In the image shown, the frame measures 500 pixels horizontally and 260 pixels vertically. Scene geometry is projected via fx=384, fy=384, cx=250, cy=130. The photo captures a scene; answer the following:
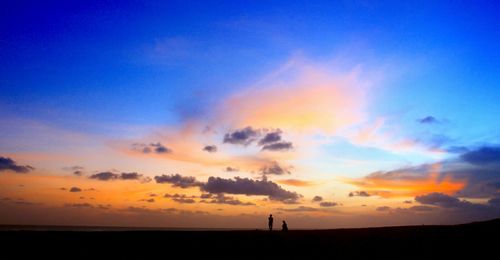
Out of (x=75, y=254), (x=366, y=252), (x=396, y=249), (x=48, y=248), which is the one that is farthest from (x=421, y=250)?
(x=48, y=248)

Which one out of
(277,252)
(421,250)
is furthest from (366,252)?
(277,252)

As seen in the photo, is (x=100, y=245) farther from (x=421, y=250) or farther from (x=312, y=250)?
(x=421, y=250)

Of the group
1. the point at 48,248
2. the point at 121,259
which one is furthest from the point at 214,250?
the point at 48,248

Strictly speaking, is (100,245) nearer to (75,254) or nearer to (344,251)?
(75,254)

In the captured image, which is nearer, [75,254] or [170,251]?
[75,254]

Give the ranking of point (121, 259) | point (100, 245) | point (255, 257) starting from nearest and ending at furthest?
point (121, 259), point (255, 257), point (100, 245)

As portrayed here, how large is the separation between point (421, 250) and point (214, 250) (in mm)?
14997

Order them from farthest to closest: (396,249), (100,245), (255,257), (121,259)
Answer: (100,245)
(396,249)
(255,257)
(121,259)

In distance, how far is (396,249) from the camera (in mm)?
28109

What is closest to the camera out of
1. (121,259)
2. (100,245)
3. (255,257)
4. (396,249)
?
(121,259)

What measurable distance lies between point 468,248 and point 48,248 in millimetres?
29662

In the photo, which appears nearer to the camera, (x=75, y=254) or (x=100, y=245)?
(x=75, y=254)

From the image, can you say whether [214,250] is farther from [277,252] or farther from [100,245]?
[100,245]

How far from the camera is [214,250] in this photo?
1152 inches
